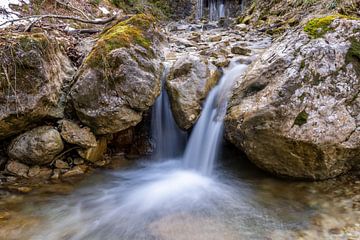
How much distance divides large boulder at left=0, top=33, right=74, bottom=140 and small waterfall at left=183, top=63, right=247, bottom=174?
2.26 meters

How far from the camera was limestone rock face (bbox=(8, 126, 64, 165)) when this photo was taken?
3.94 metres

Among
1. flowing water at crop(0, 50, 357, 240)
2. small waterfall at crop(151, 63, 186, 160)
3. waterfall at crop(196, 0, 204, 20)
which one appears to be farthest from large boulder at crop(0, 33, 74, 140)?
waterfall at crop(196, 0, 204, 20)

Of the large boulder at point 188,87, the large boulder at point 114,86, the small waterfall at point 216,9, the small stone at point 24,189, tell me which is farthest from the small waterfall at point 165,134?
the small waterfall at point 216,9

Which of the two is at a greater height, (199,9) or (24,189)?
(199,9)

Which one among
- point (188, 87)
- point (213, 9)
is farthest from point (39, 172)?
point (213, 9)

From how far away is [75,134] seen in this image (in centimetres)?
414

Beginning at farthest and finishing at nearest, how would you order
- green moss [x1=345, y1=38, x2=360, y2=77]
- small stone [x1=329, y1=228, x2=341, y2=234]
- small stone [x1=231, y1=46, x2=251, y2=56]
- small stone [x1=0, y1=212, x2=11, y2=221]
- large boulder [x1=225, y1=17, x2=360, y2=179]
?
small stone [x1=231, y1=46, x2=251, y2=56], green moss [x1=345, y1=38, x2=360, y2=77], large boulder [x1=225, y1=17, x2=360, y2=179], small stone [x1=0, y1=212, x2=11, y2=221], small stone [x1=329, y1=228, x2=341, y2=234]

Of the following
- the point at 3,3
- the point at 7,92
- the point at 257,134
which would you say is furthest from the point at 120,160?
the point at 3,3

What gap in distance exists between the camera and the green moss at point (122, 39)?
411 cm

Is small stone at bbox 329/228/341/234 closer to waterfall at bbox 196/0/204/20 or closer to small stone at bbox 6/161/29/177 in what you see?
small stone at bbox 6/161/29/177

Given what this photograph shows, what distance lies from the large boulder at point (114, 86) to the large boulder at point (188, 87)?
371 mm

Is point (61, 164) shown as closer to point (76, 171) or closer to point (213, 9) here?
point (76, 171)

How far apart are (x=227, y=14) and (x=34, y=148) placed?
55.2ft

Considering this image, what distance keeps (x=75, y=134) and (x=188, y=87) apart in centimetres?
191
